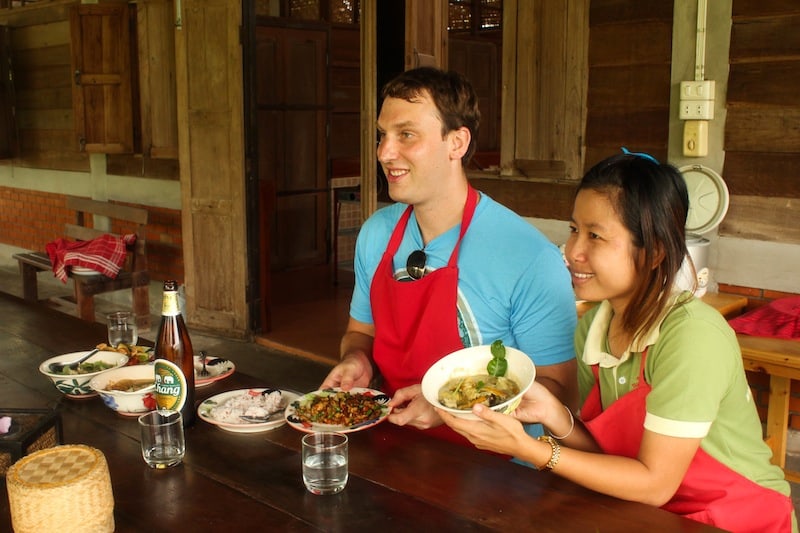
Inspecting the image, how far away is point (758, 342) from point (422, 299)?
5.19 ft

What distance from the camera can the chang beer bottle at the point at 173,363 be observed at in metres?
1.89

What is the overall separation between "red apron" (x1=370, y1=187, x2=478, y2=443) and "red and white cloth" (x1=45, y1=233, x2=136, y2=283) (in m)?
3.84

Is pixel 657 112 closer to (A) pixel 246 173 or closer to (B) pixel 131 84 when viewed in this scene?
(A) pixel 246 173

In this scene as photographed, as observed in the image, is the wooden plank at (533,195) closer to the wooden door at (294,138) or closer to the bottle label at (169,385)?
the bottle label at (169,385)

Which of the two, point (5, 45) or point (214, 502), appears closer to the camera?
point (214, 502)

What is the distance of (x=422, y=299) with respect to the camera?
2246 millimetres

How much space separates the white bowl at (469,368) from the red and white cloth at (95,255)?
443cm

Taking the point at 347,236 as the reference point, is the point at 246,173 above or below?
above

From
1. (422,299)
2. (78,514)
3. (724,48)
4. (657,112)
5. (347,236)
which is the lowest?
(347,236)

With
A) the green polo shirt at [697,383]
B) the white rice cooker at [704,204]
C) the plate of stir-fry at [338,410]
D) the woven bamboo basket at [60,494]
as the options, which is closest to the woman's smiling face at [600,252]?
the green polo shirt at [697,383]

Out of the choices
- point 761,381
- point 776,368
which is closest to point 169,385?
point 776,368

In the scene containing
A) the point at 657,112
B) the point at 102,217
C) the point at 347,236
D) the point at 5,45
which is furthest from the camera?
the point at 347,236

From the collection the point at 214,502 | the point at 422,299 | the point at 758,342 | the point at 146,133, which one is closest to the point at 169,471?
the point at 214,502

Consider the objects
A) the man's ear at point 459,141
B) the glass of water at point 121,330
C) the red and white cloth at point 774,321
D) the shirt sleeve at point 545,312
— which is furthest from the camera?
the red and white cloth at point 774,321
